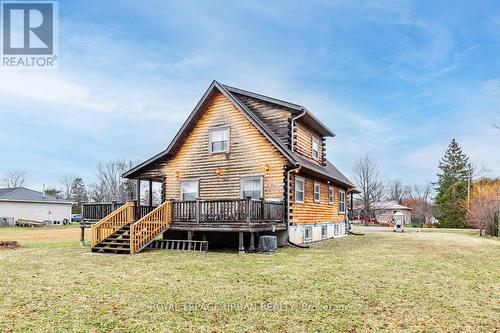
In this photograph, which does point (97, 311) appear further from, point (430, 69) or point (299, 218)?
point (430, 69)

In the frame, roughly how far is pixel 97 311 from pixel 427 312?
18.0 feet

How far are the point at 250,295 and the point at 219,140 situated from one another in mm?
11753

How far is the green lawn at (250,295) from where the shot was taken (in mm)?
5637

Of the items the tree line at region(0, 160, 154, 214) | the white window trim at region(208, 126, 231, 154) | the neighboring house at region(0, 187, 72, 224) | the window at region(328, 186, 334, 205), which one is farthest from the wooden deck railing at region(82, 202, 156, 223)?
the tree line at region(0, 160, 154, 214)

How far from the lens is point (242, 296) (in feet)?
23.7

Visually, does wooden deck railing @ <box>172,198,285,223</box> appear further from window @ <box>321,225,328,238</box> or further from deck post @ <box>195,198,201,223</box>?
window @ <box>321,225,328,238</box>

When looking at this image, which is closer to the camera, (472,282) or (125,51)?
(472,282)

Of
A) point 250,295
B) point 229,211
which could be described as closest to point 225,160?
point 229,211

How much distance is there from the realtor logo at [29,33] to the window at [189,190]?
828 cm

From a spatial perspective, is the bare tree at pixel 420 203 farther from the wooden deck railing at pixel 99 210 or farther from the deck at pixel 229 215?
the wooden deck railing at pixel 99 210

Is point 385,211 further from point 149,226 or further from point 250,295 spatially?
point 250,295

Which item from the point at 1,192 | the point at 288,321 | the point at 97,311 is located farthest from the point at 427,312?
the point at 1,192

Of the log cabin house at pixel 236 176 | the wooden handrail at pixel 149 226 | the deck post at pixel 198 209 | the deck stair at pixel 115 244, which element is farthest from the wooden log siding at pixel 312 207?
the deck stair at pixel 115 244

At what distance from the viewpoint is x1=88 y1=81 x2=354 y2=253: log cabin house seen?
1520 cm
